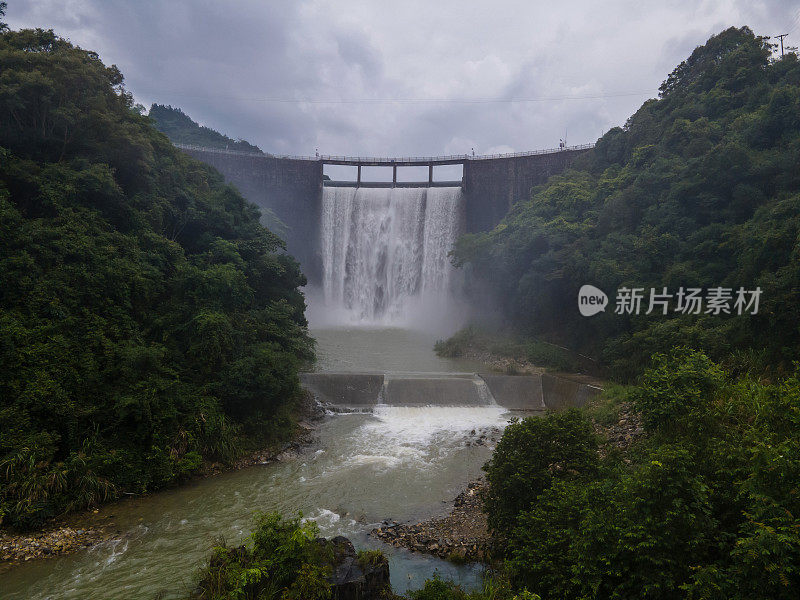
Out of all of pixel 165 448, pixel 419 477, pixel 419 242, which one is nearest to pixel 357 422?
pixel 419 477

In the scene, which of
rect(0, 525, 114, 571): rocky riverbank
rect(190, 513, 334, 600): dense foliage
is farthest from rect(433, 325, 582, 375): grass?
rect(0, 525, 114, 571): rocky riverbank

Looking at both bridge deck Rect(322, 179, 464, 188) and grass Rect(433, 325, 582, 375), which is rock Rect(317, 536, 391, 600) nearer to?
grass Rect(433, 325, 582, 375)

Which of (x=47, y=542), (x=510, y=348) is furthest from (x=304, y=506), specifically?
(x=510, y=348)

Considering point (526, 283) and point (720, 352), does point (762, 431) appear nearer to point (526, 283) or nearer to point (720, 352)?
point (720, 352)

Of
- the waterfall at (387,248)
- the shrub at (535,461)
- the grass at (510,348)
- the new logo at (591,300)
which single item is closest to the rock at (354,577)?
the shrub at (535,461)

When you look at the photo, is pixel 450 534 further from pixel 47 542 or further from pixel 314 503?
pixel 47 542
